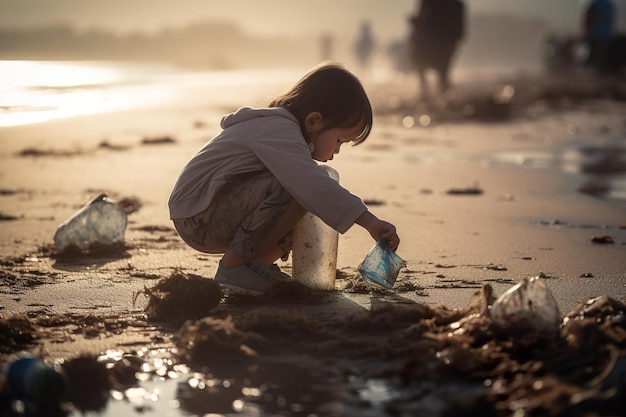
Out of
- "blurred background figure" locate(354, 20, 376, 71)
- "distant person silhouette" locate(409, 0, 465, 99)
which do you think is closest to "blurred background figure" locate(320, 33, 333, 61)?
"blurred background figure" locate(354, 20, 376, 71)

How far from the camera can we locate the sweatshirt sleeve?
12.7 ft

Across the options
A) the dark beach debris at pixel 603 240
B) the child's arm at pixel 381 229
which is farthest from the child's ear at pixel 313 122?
the dark beach debris at pixel 603 240

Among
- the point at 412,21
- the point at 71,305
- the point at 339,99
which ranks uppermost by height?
the point at 412,21

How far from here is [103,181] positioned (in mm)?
7824

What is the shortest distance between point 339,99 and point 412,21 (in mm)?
13135

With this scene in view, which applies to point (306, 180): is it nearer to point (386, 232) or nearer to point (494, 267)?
point (386, 232)

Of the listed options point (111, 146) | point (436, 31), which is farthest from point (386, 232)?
point (436, 31)

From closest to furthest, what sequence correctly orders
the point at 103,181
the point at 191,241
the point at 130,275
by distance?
the point at 191,241 < the point at 130,275 < the point at 103,181

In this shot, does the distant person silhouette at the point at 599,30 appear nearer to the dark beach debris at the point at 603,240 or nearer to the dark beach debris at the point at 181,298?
the dark beach debris at the point at 603,240

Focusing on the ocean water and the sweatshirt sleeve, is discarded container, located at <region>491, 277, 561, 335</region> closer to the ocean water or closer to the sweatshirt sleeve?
the sweatshirt sleeve

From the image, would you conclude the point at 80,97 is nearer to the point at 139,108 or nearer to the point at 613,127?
the point at 139,108

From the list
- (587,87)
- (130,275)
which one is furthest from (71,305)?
(587,87)

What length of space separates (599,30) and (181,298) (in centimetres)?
2312

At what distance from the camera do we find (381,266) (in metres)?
3.97
